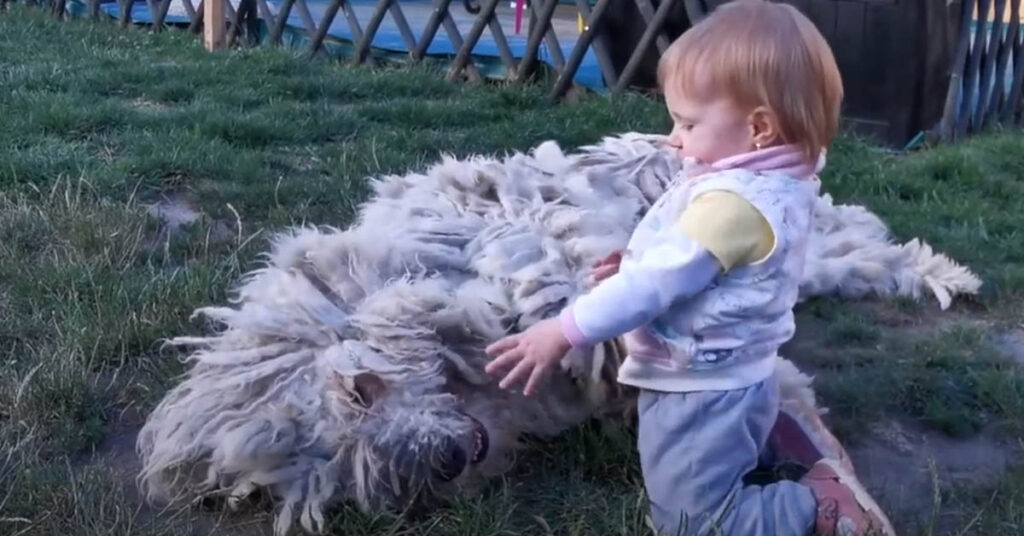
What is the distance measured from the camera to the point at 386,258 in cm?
291

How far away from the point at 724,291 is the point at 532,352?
0.35 m

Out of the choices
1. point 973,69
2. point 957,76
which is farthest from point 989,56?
point 957,76

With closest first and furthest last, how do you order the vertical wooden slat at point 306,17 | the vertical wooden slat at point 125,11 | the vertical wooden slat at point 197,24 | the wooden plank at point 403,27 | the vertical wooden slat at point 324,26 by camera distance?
the wooden plank at point 403,27
the vertical wooden slat at point 324,26
the vertical wooden slat at point 306,17
the vertical wooden slat at point 197,24
the vertical wooden slat at point 125,11

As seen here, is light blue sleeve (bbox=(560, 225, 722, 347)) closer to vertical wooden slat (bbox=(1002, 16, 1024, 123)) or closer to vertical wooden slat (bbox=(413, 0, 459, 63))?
vertical wooden slat (bbox=(413, 0, 459, 63))

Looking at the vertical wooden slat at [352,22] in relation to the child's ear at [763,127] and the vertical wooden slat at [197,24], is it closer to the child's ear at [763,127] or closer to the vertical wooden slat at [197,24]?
the vertical wooden slat at [197,24]

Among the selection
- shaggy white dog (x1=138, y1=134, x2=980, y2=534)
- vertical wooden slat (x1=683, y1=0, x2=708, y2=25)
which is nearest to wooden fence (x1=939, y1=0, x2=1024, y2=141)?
vertical wooden slat (x1=683, y1=0, x2=708, y2=25)

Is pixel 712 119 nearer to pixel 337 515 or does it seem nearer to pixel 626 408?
pixel 626 408

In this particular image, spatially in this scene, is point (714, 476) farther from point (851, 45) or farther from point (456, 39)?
point (456, 39)

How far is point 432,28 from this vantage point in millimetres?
7293

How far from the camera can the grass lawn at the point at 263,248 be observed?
258 centimetres

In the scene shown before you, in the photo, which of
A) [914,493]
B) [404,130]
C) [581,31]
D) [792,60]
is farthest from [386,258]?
[581,31]

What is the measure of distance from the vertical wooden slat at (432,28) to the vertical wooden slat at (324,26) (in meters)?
0.56

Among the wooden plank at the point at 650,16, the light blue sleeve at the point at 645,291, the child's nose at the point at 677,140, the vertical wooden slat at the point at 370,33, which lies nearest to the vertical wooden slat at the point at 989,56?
the wooden plank at the point at 650,16

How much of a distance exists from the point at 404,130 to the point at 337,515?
3275mm
